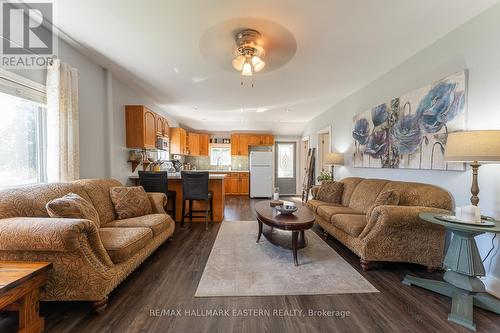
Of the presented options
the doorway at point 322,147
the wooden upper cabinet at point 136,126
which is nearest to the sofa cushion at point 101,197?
the wooden upper cabinet at point 136,126

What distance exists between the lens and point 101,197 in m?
2.45

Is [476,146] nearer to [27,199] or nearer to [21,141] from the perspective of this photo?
[27,199]

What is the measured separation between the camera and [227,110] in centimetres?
513

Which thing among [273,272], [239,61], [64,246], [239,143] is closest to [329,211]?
[273,272]

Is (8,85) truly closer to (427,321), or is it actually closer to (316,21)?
(316,21)

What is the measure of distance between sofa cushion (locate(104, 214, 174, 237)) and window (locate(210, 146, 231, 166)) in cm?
504

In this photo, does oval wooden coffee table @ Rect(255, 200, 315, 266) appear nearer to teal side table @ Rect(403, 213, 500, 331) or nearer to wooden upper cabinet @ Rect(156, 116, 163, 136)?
teal side table @ Rect(403, 213, 500, 331)

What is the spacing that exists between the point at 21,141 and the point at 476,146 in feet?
13.5

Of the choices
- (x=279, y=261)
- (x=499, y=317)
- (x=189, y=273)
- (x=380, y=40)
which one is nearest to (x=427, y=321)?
(x=499, y=317)

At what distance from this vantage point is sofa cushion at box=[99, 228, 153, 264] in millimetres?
1770

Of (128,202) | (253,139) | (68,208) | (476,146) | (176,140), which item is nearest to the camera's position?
(476,146)

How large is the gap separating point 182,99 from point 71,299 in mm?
3679

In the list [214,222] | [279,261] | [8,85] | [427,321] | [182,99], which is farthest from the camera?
[182,99]

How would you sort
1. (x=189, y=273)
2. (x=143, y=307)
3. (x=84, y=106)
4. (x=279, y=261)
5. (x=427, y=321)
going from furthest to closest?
(x=84, y=106)
(x=279, y=261)
(x=189, y=273)
(x=143, y=307)
(x=427, y=321)
